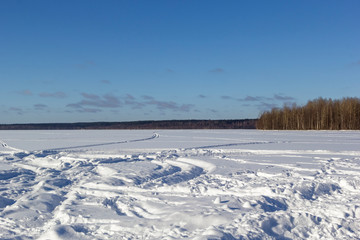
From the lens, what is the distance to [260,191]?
536 cm

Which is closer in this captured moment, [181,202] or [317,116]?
[181,202]

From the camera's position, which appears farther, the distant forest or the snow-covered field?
the distant forest

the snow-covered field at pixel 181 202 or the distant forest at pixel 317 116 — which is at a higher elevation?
the distant forest at pixel 317 116

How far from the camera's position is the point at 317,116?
4650 cm

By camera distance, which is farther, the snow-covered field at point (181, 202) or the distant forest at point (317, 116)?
the distant forest at point (317, 116)

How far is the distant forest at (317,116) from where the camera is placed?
4347cm

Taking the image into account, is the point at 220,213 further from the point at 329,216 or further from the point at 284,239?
the point at 329,216

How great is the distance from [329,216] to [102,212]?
2740 mm

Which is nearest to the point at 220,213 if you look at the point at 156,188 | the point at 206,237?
the point at 206,237

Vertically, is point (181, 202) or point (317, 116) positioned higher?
point (317, 116)

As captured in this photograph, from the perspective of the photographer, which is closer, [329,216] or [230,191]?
[329,216]

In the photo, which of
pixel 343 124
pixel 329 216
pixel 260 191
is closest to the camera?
pixel 329 216

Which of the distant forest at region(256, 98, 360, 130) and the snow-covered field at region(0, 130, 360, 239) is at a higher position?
the distant forest at region(256, 98, 360, 130)

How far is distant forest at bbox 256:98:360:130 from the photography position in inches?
1711
